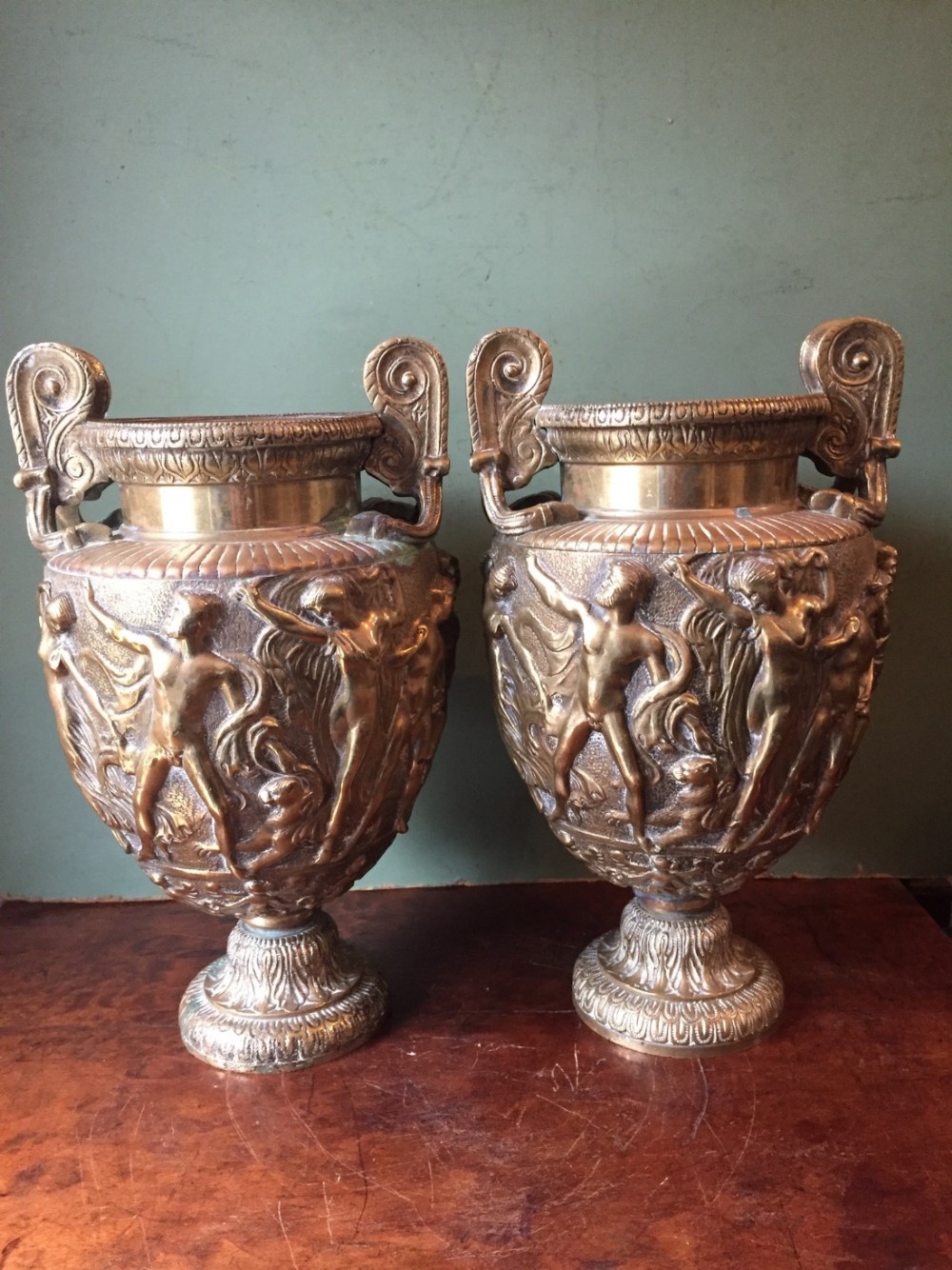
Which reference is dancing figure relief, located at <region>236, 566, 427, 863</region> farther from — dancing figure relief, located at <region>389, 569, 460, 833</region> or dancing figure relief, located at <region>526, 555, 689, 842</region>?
dancing figure relief, located at <region>526, 555, 689, 842</region>

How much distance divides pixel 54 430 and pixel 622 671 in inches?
28.4

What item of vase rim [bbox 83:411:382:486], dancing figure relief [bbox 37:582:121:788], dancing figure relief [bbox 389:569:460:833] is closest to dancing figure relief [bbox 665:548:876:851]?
dancing figure relief [bbox 389:569:460:833]

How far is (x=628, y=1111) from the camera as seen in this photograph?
1129 mm

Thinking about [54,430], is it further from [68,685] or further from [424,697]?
[424,697]

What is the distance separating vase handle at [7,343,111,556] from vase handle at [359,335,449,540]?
325mm

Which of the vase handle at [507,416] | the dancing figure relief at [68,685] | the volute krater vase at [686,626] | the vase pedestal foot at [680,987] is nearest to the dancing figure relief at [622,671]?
the volute krater vase at [686,626]

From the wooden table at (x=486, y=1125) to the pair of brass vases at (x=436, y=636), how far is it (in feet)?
0.26

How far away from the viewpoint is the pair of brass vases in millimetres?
1043

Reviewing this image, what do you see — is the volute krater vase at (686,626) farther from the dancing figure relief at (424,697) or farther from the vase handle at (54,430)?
the vase handle at (54,430)

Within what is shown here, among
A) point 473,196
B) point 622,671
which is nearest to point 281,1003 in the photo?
point 622,671

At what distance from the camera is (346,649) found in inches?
41.7

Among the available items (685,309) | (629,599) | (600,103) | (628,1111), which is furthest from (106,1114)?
(600,103)

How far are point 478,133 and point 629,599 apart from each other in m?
0.80

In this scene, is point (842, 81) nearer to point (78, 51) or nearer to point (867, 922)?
point (78, 51)
